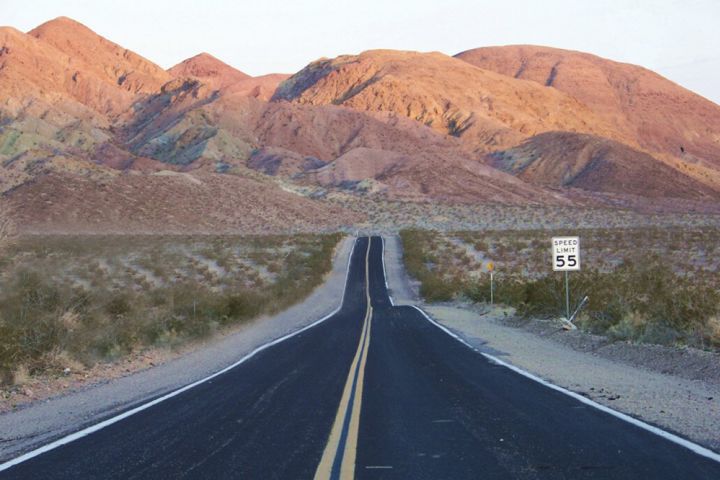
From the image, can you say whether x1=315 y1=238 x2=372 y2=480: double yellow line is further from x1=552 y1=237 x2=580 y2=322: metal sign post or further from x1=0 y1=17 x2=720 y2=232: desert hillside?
x1=0 y1=17 x2=720 y2=232: desert hillside

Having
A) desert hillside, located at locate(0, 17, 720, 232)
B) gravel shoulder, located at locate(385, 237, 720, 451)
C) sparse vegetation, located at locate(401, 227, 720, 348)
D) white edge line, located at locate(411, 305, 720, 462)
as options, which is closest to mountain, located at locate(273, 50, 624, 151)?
desert hillside, located at locate(0, 17, 720, 232)

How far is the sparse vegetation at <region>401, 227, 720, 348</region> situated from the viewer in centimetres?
1587

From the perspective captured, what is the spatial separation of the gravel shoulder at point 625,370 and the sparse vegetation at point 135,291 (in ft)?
29.5

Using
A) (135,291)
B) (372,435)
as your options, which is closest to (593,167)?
(135,291)

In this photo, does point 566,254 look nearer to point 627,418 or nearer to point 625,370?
point 625,370

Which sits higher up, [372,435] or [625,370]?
[372,435]

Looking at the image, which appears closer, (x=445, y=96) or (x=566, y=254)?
(x=566, y=254)

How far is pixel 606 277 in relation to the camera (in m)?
25.6

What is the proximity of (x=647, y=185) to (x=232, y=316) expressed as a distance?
121 meters

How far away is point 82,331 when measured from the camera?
17.8m

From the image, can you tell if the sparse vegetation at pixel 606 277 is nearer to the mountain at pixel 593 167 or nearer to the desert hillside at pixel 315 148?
the desert hillside at pixel 315 148

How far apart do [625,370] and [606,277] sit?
13.1 metres

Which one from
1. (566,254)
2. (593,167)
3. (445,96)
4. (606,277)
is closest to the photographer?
(566,254)

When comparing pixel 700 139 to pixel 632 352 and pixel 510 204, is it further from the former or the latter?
pixel 632 352
